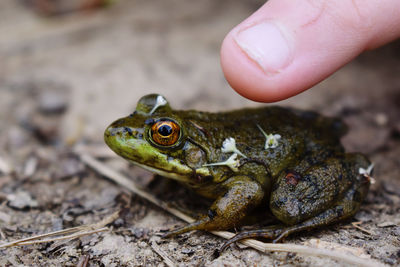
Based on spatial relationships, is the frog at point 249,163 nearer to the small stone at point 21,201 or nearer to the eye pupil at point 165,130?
the eye pupil at point 165,130

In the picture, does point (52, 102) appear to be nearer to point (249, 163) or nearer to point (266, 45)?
point (249, 163)

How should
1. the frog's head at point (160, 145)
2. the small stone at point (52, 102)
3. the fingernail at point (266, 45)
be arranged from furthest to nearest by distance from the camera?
the small stone at point (52, 102) → the frog's head at point (160, 145) → the fingernail at point (266, 45)

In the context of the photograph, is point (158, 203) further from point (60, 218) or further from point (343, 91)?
point (343, 91)

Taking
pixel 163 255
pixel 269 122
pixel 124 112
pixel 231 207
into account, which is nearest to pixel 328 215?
pixel 231 207

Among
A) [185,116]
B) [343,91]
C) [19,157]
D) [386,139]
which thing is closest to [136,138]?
[185,116]

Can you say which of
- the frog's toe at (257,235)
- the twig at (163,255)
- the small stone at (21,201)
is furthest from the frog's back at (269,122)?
the small stone at (21,201)

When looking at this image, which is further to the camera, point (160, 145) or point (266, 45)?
point (160, 145)

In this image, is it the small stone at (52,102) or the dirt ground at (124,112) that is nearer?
the dirt ground at (124,112)
